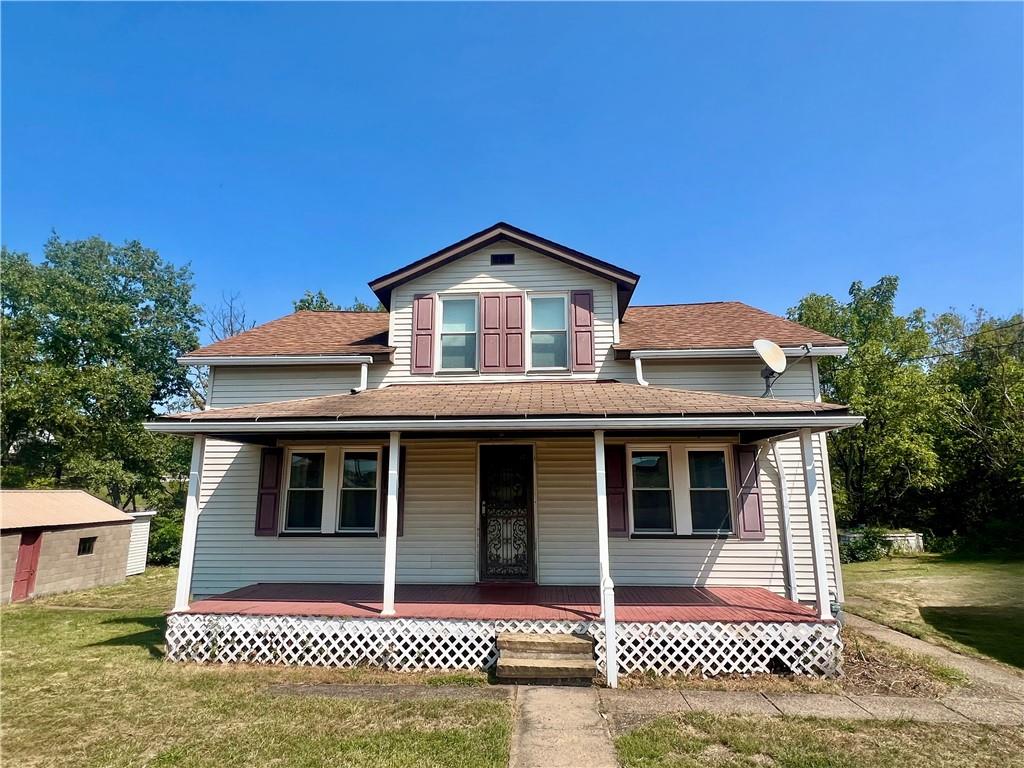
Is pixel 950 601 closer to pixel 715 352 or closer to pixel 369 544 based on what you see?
pixel 715 352

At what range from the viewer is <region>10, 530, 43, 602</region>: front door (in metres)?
10.6

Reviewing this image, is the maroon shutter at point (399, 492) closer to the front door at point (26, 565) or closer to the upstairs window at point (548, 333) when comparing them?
the upstairs window at point (548, 333)

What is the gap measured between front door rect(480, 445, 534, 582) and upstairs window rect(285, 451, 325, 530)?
9.79 ft

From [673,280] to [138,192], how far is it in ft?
63.3

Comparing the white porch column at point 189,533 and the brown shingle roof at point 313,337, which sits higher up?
the brown shingle roof at point 313,337

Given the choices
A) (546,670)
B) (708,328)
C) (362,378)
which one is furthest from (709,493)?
(362,378)

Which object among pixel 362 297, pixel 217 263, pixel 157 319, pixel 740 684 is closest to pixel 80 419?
pixel 157 319

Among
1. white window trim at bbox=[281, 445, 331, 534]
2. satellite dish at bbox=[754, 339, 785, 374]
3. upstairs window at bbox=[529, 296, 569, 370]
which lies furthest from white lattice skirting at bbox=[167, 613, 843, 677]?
upstairs window at bbox=[529, 296, 569, 370]

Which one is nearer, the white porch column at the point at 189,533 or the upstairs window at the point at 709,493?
the white porch column at the point at 189,533

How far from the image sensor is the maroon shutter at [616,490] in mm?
8250

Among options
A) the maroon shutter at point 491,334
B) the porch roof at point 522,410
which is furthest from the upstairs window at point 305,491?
the maroon shutter at point 491,334

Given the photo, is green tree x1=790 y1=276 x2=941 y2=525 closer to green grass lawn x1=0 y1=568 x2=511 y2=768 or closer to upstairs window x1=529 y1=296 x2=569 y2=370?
upstairs window x1=529 y1=296 x2=569 y2=370

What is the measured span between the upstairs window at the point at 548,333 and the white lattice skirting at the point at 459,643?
465 cm

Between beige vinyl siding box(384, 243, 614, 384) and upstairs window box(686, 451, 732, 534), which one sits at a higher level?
beige vinyl siding box(384, 243, 614, 384)
